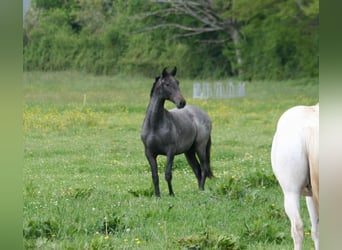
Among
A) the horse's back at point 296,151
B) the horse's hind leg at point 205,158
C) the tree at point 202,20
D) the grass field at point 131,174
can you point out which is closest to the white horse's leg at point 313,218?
the grass field at point 131,174

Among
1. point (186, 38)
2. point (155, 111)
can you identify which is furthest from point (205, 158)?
point (186, 38)

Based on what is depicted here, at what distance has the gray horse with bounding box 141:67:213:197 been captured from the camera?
7.63 feet

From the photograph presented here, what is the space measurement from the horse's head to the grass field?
1.0 inches

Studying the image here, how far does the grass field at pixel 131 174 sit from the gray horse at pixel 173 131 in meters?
0.03

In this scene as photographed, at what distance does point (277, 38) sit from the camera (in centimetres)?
236

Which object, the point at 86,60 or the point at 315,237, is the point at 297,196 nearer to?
the point at 315,237

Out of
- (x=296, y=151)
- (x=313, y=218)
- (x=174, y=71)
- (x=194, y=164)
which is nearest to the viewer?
(x=296, y=151)

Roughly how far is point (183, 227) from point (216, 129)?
0.44 m

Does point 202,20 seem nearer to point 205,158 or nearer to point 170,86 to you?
point 170,86

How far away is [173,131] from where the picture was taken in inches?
96.7

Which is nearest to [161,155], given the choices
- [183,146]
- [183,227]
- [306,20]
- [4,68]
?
[183,146]

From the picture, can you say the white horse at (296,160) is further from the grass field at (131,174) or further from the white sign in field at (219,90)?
the white sign in field at (219,90)

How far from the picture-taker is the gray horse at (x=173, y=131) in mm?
2324

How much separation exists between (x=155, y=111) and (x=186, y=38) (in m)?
0.32
